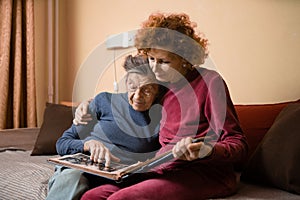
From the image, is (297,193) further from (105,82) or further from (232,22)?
(105,82)

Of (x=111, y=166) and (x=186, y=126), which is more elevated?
(x=186, y=126)

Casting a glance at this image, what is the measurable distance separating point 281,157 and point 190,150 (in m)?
0.44

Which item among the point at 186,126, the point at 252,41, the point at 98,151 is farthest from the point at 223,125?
the point at 252,41

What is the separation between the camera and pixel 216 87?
133 centimetres

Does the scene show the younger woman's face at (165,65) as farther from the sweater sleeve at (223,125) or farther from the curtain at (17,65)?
the curtain at (17,65)

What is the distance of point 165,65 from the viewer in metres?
1.43

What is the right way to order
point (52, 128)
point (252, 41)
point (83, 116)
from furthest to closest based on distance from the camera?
point (52, 128)
point (252, 41)
point (83, 116)

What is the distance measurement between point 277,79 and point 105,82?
119 cm

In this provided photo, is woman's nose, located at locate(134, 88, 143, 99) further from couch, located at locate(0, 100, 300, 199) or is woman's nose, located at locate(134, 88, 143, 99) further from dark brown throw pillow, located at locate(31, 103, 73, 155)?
dark brown throw pillow, located at locate(31, 103, 73, 155)

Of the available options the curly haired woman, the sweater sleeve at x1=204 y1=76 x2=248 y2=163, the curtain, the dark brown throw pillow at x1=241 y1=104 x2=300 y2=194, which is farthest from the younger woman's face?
the curtain

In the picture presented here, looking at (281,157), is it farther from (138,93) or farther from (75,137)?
(75,137)

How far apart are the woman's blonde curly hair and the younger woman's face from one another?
22 millimetres

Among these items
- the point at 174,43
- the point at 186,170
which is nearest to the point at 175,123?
the point at 186,170

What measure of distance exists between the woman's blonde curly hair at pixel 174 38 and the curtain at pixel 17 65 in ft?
5.78
